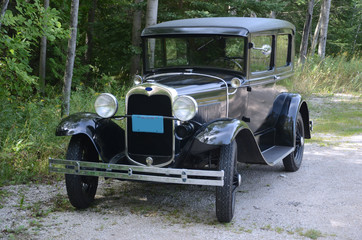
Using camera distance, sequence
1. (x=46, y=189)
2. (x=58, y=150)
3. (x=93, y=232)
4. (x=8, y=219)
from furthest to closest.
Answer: (x=58, y=150)
(x=46, y=189)
(x=8, y=219)
(x=93, y=232)

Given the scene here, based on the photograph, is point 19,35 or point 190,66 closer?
point 190,66

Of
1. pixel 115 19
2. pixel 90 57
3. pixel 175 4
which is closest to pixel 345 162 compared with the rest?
pixel 175 4

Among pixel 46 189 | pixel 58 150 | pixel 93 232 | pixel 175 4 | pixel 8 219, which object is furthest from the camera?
pixel 175 4

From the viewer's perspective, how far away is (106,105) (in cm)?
454

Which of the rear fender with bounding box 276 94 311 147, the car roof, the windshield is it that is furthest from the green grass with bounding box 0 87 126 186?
the rear fender with bounding box 276 94 311 147

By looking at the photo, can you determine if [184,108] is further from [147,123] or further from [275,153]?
[275,153]

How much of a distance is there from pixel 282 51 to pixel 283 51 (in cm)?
7

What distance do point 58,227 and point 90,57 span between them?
10567 millimetres

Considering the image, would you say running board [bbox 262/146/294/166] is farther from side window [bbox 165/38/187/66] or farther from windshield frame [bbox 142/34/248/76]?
side window [bbox 165/38/187/66]

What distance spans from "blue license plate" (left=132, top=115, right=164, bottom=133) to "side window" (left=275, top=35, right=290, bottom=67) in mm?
2437

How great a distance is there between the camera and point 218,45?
207 inches

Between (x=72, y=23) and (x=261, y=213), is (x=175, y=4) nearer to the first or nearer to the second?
(x=72, y=23)

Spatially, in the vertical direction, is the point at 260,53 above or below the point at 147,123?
above

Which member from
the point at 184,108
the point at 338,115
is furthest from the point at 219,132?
the point at 338,115
